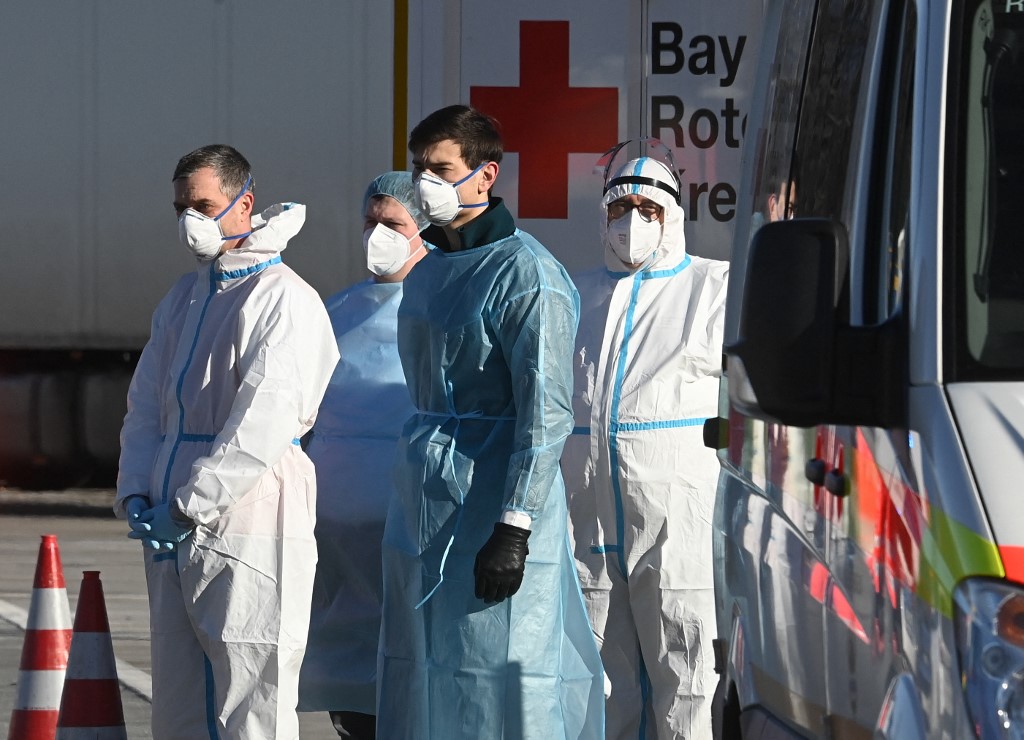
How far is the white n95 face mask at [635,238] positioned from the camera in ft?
16.3

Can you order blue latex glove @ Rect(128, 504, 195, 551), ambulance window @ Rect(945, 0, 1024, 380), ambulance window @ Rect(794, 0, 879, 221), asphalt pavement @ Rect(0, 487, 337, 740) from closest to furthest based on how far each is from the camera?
1. ambulance window @ Rect(945, 0, 1024, 380)
2. ambulance window @ Rect(794, 0, 879, 221)
3. blue latex glove @ Rect(128, 504, 195, 551)
4. asphalt pavement @ Rect(0, 487, 337, 740)

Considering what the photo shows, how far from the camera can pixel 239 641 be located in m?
4.07

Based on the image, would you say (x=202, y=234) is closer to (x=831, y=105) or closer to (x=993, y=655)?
(x=831, y=105)

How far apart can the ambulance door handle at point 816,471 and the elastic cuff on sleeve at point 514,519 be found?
4.12 ft

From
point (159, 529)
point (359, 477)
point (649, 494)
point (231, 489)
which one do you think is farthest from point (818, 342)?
point (359, 477)

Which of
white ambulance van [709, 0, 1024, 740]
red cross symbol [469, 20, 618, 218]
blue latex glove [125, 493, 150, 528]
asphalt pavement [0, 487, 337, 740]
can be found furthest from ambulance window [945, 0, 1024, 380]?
red cross symbol [469, 20, 618, 218]

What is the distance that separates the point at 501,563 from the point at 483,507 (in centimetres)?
23

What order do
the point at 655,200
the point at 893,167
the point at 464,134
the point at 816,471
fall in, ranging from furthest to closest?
the point at 655,200 < the point at 464,134 < the point at 816,471 < the point at 893,167

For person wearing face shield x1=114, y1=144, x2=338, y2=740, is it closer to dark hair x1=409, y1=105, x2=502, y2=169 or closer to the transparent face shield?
dark hair x1=409, y1=105, x2=502, y2=169

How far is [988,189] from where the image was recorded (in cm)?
204

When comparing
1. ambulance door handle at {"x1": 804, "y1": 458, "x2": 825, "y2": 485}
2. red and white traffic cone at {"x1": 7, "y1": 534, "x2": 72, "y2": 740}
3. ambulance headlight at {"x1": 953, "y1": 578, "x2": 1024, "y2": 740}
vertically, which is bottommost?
red and white traffic cone at {"x1": 7, "y1": 534, "x2": 72, "y2": 740}

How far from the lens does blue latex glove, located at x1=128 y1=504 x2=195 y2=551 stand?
159 inches

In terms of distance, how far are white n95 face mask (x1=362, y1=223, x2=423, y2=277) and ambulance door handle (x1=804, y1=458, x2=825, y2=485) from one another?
275cm

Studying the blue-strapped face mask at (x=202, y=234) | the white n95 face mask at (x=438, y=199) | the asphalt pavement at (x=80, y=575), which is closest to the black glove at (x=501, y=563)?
the white n95 face mask at (x=438, y=199)
